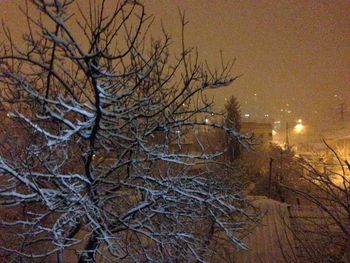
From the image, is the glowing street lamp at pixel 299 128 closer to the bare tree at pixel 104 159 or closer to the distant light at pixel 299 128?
the distant light at pixel 299 128

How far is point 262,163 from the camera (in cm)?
3097

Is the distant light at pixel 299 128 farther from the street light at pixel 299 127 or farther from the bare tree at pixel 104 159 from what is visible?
the bare tree at pixel 104 159

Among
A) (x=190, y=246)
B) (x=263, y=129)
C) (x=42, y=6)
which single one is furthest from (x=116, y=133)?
(x=263, y=129)

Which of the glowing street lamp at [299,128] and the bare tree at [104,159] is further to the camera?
the glowing street lamp at [299,128]

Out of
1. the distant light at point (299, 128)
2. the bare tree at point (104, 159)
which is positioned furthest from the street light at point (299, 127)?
the bare tree at point (104, 159)

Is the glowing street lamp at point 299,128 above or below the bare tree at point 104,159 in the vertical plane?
above

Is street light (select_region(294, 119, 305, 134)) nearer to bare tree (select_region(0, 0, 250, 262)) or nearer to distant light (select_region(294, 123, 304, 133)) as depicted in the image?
distant light (select_region(294, 123, 304, 133))

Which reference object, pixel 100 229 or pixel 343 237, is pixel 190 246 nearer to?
pixel 100 229

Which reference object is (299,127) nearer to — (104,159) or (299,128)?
(299,128)

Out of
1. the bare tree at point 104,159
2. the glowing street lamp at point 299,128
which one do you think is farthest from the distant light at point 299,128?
the bare tree at point 104,159

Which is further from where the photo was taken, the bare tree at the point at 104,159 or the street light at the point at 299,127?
the street light at the point at 299,127

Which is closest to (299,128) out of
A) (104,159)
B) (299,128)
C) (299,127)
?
(299,128)

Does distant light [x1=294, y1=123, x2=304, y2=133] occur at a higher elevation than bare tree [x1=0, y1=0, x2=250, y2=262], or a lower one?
higher

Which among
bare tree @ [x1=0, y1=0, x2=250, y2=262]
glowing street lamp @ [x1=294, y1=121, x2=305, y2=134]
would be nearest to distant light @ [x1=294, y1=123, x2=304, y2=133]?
glowing street lamp @ [x1=294, y1=121, x2=305, y2=134]
